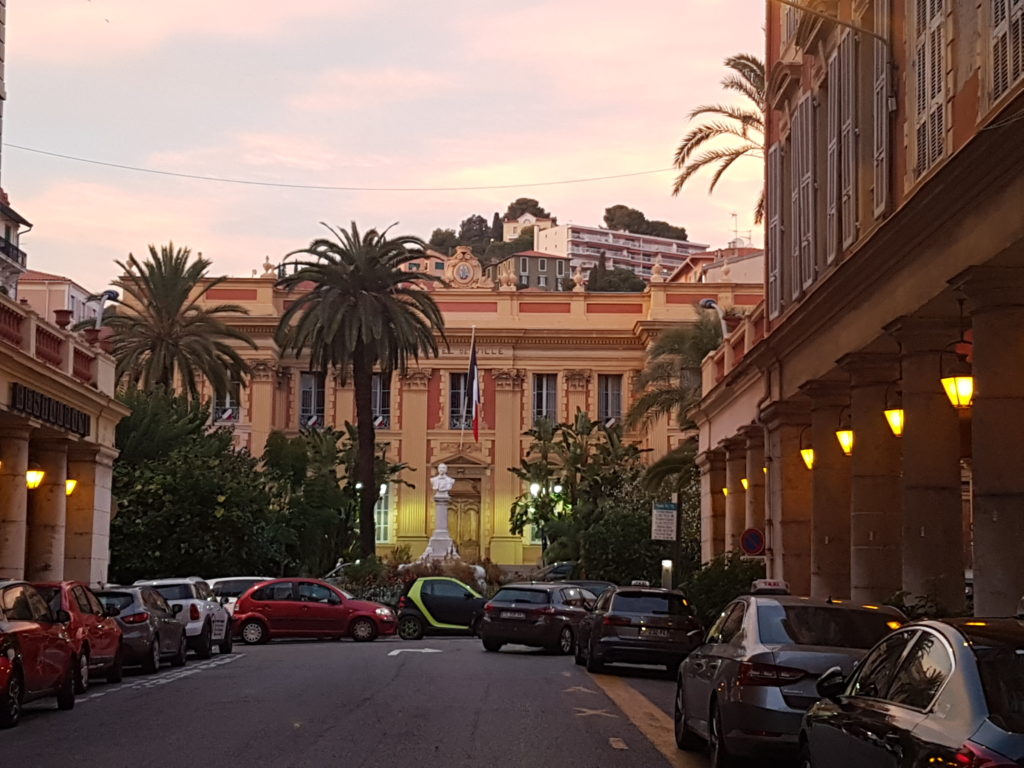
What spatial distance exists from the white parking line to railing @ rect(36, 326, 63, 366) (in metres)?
6.53

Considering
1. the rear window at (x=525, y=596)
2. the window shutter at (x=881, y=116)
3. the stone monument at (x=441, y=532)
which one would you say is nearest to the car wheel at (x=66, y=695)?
the window shutter at (x=881, y=116)

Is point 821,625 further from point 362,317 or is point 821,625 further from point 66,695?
point 362,317

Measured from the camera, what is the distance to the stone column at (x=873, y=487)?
2388cm

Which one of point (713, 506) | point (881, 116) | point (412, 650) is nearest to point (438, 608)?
point (713, 506)

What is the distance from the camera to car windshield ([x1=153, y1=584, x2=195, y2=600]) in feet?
Answer: 104

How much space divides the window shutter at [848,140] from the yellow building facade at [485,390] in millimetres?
56738

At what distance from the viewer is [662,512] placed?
36.6 metres

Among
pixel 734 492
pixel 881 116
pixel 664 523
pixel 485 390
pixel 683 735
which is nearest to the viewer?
pixel 683 735

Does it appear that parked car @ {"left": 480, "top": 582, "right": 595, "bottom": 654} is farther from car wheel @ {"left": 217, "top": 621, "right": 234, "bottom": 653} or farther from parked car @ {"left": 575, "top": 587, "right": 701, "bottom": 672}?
parked car @ {"left": 575, "top": 587, "right": 701, "bottom": 672}

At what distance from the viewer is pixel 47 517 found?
33938 millimetres

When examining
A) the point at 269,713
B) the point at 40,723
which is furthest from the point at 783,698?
the point at 40,723

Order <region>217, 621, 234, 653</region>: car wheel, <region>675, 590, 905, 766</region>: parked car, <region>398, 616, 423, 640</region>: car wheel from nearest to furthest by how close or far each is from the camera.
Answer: <region>675, 590, 905, 766</region>: parked car < <region>217, 621, 234, 653</region>: car wheel < <region>398, 616, 423, 640</region>: car wheel

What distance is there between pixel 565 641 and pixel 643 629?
843cm

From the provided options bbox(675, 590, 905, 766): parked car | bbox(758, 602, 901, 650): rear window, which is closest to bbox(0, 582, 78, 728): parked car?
bbox(675, 590, 905, 766): parked car
